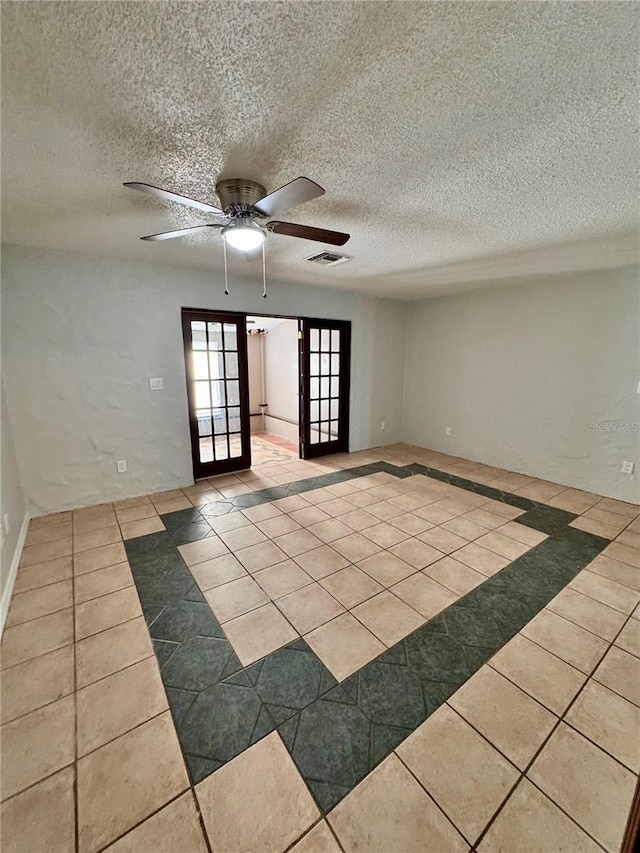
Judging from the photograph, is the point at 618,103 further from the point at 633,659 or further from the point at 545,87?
the point at 633,659

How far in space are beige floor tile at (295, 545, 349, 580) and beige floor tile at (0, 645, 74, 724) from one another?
139 cm

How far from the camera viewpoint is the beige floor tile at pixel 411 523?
2961 millimetres

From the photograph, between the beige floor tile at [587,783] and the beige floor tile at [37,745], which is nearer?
the beige floor tile at [587,783]

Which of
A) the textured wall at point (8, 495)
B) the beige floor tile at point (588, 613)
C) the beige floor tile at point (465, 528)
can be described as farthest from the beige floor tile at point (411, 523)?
the textured wall at point (8, 495)

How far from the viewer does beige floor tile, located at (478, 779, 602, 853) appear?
1063mm

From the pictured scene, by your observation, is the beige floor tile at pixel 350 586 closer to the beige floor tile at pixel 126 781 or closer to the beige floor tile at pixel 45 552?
the beige floor tile at pixel 126 781

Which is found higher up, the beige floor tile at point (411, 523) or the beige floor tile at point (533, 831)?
the beige floor tile at point (411, 523)

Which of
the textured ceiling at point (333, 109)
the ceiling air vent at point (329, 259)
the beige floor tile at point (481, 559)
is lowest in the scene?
the beige floor tile at point (481, 559)

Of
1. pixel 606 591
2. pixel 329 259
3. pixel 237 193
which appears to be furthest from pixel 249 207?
pixel 606 591

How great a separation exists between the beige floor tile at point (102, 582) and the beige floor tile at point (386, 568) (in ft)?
5.41

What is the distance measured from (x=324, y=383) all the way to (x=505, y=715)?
13.6 feet

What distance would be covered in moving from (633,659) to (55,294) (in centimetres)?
481

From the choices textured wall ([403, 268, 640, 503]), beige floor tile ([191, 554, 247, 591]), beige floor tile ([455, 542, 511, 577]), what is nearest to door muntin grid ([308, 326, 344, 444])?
textured wall ([403, 268, 640, 503])

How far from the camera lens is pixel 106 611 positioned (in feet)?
6.66
